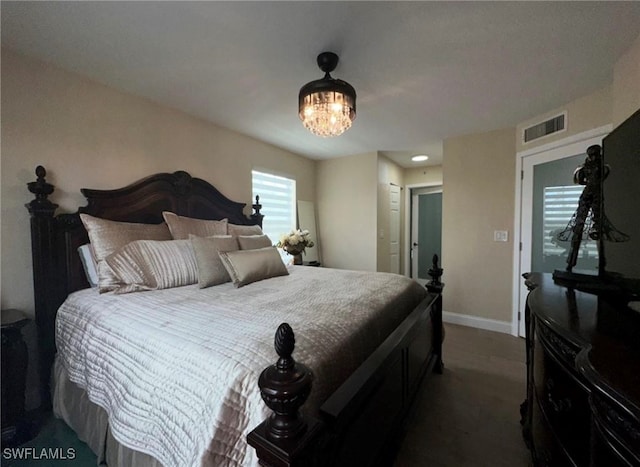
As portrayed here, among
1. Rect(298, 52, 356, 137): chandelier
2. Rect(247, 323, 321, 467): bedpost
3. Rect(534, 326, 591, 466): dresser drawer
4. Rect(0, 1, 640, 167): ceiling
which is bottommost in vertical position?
Rect(534, 326, 591, 466): dresser drawer

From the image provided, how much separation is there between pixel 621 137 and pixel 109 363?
2602mm

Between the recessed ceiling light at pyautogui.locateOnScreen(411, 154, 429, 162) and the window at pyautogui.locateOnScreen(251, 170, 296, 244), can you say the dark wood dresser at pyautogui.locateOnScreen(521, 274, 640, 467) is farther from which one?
the recessed ceiling light at pyautogui.locateOnScreen(411, 154, 429, 162)

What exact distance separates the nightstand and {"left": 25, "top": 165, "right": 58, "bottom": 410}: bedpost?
0.77 feet

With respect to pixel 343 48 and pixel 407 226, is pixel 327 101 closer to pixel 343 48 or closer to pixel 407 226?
pixel 343 48

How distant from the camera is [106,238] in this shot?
188 centimetres

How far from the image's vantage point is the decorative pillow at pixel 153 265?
173 cm

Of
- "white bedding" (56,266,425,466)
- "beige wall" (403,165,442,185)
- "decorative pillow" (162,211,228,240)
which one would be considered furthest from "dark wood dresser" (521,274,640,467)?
"beige wall" (403,165,442,185)

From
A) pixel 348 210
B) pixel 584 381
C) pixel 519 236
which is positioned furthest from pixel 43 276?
pixel 519 236

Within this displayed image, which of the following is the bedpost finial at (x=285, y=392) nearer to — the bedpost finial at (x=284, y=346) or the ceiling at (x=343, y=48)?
the bedpost finial at (x=284, y=346)

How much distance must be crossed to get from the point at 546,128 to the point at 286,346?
11.6 feet

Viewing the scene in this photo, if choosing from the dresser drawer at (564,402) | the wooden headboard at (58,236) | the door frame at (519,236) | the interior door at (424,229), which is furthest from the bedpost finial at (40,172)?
the interior door at (424,229)

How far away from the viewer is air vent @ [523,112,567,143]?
2.65 metres

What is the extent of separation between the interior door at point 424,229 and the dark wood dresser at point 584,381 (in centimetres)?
408

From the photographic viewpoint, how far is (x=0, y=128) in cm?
173
